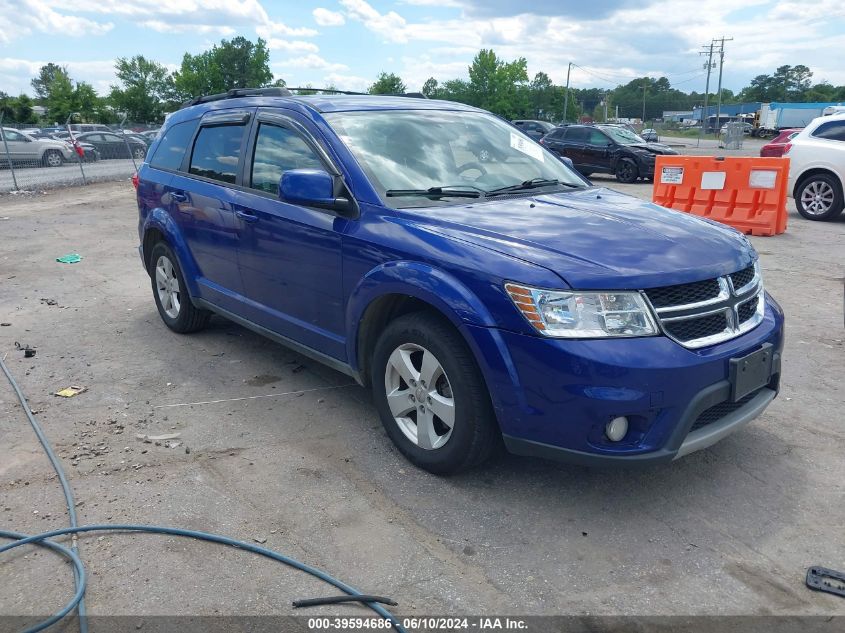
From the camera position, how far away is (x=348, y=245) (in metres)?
3.82

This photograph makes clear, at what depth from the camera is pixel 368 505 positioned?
3375 mm

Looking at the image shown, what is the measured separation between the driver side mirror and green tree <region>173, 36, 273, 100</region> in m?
93.2

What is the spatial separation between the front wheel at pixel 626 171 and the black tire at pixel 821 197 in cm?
681

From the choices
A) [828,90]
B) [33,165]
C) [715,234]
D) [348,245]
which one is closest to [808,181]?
[715,234]

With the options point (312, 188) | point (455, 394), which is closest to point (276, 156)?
point (312, 188)

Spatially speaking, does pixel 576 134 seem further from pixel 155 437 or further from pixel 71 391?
pixel 155 437

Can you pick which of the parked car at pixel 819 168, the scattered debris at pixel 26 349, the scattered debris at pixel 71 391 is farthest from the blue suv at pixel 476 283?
the parked car at pixel 819 168

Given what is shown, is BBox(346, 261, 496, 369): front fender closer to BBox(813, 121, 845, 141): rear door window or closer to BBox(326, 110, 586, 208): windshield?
BBox(326, 110, 586, 208): windshield

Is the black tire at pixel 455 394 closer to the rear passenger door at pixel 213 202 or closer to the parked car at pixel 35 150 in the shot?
the rear passenger door at pixel 213 202

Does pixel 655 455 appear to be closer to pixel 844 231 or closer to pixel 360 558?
pixel 360 558

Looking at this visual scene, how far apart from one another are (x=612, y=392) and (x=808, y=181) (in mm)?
10976

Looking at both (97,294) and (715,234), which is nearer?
(715,234)

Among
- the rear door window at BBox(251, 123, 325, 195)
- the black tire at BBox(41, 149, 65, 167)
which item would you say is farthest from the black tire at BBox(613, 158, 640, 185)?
the black tire at BBox(41, 149, 65, 167)

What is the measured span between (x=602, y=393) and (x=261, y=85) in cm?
10047
